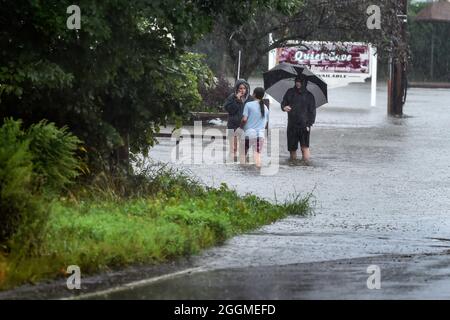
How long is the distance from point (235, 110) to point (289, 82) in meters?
2.93

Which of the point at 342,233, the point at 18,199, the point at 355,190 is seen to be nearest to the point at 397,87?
the point at 355,190

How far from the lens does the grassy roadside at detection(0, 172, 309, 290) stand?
9.56 metres

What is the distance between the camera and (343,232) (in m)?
13.5

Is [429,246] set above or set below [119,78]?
below

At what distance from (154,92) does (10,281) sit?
6293 mm

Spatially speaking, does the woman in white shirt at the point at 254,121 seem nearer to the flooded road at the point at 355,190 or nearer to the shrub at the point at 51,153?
the flooded road at the point at 355,190

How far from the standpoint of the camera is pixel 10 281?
29.5ft

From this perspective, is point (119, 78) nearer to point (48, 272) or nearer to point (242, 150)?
point (48, 272)

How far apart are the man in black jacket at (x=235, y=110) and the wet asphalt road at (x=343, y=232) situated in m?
1.10

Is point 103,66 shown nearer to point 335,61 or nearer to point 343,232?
point 343,232

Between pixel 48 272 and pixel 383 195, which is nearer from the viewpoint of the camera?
pixel 48 272

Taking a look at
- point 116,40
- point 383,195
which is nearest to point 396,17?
point 383,195

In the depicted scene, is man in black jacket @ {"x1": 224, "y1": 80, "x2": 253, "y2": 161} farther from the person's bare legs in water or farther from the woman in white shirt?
the person's bare legs in water

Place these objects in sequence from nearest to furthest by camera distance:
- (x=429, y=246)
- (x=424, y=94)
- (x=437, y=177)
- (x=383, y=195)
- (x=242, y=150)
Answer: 1. (x=429, y=246)
2. (x=383, y=195)
3. (x=437, y=177)
4. (x=242, y=150)
5. (x=424, y=94)
